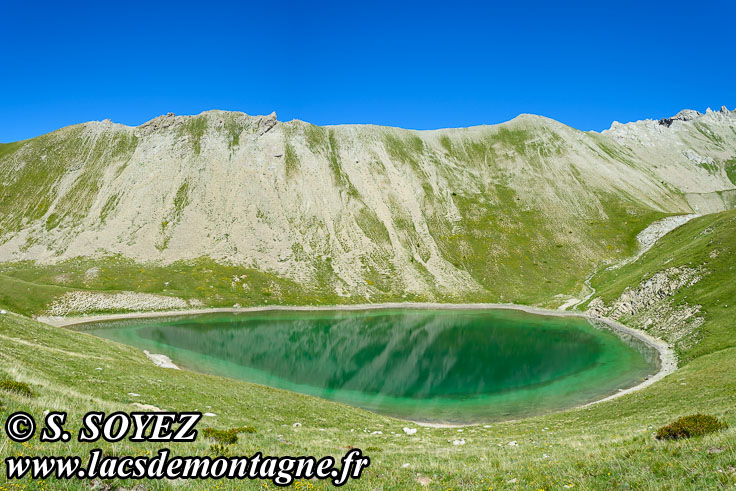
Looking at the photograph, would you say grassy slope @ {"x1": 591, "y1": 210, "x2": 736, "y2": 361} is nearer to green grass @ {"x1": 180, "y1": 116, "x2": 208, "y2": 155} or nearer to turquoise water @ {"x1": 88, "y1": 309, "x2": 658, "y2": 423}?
turquoise water @ {"x1": 88, "y1": 309, "x2": 658, "y2": 423}

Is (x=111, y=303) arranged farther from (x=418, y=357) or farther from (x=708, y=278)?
(x=708, y=278)

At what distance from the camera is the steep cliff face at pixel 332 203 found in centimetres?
13238

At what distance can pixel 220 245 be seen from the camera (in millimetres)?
137875

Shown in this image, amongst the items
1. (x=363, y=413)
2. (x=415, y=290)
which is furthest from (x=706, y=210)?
(x=363, y=413)

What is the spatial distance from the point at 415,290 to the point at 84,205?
13164cm

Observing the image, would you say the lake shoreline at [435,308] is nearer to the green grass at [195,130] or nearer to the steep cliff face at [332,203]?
the steep cliff face at [332,203]

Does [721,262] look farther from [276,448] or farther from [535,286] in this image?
[276,448]

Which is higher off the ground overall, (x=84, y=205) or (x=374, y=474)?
(x=84, y=205)

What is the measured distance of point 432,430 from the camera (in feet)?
105
